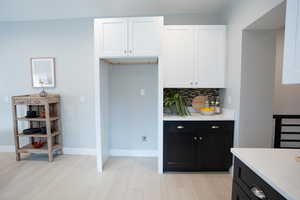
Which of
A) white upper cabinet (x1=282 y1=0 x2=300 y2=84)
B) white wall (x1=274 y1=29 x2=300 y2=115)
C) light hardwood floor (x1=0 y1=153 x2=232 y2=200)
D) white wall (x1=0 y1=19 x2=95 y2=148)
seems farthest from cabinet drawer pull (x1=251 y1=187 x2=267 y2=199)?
white wall (x1=0 y1=19 x2=95 y2=148)

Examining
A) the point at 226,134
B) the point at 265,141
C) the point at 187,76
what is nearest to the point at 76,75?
the point at 187,76

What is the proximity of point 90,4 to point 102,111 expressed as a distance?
1.65 m

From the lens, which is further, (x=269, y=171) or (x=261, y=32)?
(x=261, y=32)

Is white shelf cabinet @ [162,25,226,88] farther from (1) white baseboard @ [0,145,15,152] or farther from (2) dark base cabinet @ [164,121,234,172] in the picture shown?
(1) white baseboard @ [0,145,15,152]

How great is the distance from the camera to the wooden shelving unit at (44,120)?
101 inches

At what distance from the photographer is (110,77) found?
2.78m

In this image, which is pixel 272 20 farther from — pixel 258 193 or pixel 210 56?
pixel 258 193

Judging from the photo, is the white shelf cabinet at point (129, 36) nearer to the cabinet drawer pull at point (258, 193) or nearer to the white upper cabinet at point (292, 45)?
the white upper cabinet at point (292, 45)

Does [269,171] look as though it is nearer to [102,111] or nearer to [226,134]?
[226,134]

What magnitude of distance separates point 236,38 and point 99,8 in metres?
2.12

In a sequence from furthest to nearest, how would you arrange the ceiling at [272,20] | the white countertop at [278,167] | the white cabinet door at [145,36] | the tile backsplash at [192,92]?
1. the tile backsplash at [192,92]
2. the white cabinet door at [145,36]
3. the ceiling at [272,20]
4. the white countertop at [278,167]

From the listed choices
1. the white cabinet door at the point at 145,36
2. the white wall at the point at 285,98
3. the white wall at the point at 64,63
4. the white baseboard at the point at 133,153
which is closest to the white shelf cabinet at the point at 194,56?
the white cabinet door at the point at 145,36

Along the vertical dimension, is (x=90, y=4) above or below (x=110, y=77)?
above

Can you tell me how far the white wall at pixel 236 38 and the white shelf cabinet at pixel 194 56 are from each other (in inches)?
5.3
